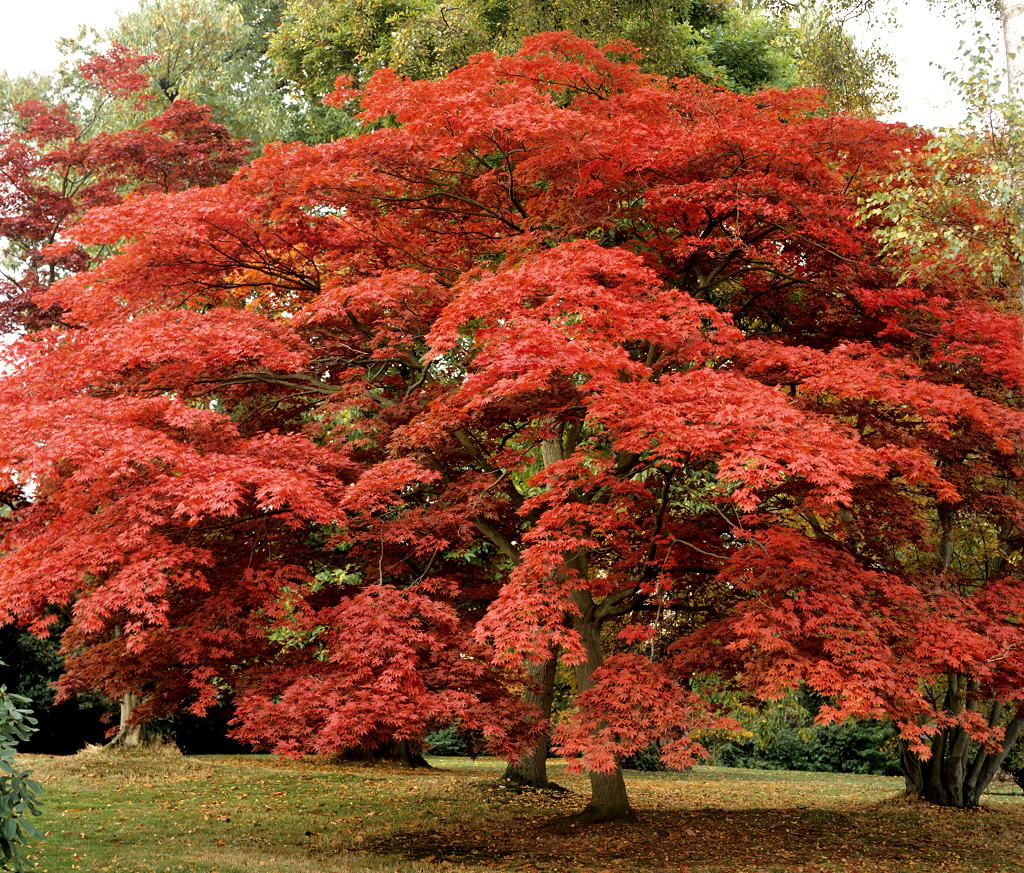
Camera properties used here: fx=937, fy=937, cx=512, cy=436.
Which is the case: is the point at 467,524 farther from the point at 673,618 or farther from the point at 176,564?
the point at 673,618

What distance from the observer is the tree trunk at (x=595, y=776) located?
35.1 feet

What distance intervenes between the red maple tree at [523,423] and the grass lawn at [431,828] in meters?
1.31

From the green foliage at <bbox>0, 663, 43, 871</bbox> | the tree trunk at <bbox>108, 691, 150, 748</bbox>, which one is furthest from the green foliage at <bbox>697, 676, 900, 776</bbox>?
the green foliage at <bbox>0, 663, 43, 871</bbox>

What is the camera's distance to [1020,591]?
9359 millimetres

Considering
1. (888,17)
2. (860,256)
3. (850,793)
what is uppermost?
(888,17)

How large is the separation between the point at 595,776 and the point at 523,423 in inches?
169

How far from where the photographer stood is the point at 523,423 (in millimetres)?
11195

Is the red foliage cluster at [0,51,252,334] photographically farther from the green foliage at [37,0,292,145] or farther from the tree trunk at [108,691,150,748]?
the tree trunk at [108,691,150,748]

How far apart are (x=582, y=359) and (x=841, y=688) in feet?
10.8

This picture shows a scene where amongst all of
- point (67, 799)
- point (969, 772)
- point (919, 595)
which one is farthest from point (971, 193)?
point (67, 799)

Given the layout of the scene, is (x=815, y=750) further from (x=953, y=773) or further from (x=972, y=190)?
(x=972, y=190)

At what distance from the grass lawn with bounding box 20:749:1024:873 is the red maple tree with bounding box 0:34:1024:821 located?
1.31 m

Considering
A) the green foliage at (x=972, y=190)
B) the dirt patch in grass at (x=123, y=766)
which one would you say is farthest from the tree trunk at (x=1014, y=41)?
the dirt patch in grass at (x=123, y=766)

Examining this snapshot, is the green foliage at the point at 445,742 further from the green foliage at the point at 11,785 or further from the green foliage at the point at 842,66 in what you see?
the green foliage at the point at 11,785
